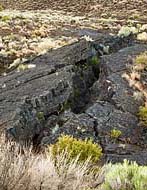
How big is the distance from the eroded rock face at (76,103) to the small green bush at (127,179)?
13.0ft

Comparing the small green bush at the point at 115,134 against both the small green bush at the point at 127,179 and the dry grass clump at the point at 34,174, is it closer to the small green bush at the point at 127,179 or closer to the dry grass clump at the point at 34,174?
the dry grass clump at the point at 34,174

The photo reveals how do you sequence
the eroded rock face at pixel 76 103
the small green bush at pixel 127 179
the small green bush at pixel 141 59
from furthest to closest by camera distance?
1. the small green bush at pixel 141 59
2. the eroded rock face at pixel 76 103
3. the small green bush at pixel 127 179

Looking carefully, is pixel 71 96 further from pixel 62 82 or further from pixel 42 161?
pixel 42 161

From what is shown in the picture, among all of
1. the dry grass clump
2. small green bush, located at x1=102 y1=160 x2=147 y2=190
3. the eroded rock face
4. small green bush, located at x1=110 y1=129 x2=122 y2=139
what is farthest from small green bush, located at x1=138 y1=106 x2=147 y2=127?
small green bush, located at x1=102 y1=160 x2=147 y2=190

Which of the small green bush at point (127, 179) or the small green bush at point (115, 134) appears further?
the small green bush at point (115, 134)

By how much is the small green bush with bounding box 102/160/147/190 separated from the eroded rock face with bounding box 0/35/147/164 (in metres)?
3.96

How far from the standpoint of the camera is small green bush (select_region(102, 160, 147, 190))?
6.65 m

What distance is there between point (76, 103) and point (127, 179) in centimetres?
838

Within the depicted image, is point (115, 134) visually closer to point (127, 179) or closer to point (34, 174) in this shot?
point (34, 174)

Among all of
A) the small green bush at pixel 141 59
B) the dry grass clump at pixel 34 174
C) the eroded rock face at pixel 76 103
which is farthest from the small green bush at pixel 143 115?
the dry grass clump at pixel 34 174

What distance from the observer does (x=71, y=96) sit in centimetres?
1514

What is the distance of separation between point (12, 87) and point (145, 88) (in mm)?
4112

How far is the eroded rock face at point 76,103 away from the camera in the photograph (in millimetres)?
12195

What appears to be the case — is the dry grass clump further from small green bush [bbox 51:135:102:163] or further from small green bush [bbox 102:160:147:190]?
small green bush [bbox 51:135:102:163]
